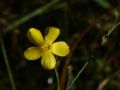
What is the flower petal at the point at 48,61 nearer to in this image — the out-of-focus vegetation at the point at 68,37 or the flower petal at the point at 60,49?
the flower petal at the point at 60,49

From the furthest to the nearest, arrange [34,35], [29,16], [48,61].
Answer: [29,16]
[34,35]
[48,61]

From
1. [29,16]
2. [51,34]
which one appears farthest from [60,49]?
[29,16]

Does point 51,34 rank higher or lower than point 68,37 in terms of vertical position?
higher

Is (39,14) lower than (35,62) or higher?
Result: higher

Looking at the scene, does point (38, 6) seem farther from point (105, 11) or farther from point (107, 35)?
point (107, 35)

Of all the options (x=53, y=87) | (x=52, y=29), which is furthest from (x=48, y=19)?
(x=52, y=29)

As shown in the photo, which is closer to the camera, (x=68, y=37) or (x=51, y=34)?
(x=51, y=34)

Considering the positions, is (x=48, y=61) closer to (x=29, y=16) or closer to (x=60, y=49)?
(x=60, y=49)
